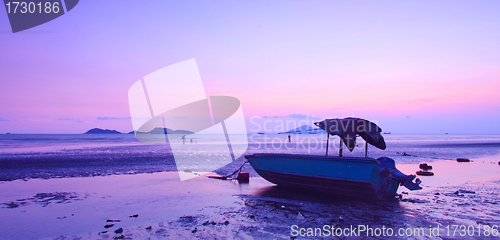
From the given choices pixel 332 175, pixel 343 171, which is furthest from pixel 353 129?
pixel 332 175

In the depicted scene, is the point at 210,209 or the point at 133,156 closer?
the point at 210,209

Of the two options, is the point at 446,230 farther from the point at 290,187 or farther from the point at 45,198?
the point at 45,198

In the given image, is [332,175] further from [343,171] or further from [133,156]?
[133,156]

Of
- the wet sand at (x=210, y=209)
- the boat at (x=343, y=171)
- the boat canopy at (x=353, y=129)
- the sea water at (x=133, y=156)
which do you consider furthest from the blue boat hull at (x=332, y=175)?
the sea water at (x=133, y=156)

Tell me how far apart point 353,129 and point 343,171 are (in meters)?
2.02

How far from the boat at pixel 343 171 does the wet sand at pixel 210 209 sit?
1.40 feet

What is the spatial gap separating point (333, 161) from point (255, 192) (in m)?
3.60

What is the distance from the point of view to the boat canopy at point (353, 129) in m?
12.1

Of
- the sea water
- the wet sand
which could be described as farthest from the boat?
the sea water

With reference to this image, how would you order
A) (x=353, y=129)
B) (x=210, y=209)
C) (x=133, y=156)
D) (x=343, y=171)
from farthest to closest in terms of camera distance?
1. (x=133, y=156)
2. (x=353, y=129)
3. (x=343, y=171)
4. (x=210, y=209)

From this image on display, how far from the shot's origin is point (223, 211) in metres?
9.34

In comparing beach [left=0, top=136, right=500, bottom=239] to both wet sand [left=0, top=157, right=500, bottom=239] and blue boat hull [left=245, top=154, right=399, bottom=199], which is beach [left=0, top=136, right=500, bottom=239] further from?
blue boat hull [left=245, top=154, right=399, bottom=199]

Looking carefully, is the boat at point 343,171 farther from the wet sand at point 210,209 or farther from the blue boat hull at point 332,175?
the wet sand at point 210,209

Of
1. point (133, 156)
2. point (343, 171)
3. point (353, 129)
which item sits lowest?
point (133, 156)
